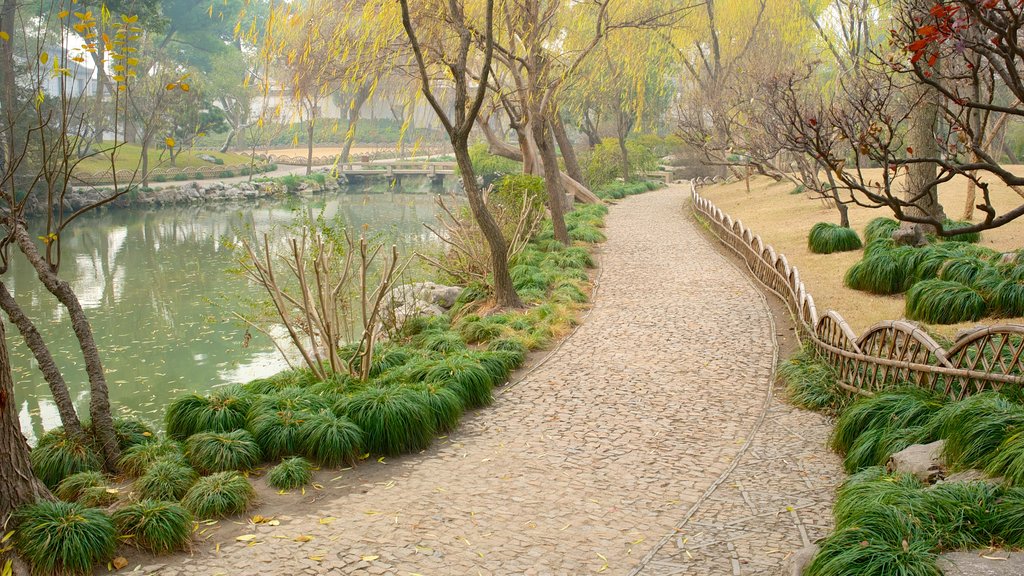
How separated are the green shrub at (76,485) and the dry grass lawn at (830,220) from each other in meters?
6.73

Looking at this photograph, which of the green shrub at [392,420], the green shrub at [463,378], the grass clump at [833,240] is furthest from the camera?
the grass clump at [833,240]

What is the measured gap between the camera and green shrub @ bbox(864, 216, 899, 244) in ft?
39.7

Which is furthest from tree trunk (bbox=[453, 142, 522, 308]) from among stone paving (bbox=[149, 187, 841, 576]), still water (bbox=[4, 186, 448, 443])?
still water (bbox=[4, 186, 448, 443])

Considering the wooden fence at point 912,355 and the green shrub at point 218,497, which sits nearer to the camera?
the green shrub at point 218,497

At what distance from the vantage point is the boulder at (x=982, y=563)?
3.22 m

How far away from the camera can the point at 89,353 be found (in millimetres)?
5762

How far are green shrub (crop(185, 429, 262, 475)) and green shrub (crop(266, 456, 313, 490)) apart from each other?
24cm

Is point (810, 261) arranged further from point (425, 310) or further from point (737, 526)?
point (737, 526)

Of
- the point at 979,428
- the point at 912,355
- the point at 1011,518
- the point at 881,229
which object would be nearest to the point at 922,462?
the point at 979,428

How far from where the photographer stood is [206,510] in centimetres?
484

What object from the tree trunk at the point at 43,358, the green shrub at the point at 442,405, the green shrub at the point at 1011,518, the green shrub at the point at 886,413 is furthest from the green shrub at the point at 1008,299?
the tree trunk at the point at 43,358

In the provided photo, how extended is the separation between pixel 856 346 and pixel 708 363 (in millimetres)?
Answer: 1911

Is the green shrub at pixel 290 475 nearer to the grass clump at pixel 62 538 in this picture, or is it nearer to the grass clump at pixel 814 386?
the grass clump at pixel 62 538

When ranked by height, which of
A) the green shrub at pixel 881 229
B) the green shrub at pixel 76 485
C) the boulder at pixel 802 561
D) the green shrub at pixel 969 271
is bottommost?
the green shrub at pixel 76 485
